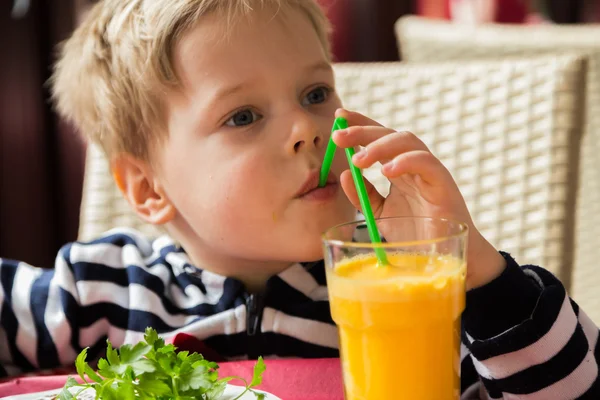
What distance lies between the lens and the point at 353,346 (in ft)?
2.38

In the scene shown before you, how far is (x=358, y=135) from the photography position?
86cm

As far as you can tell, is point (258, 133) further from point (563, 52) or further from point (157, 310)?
point (563, 52)

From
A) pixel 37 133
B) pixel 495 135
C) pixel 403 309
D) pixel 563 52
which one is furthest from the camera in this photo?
pixel 37 133

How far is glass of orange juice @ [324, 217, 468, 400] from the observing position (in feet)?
2.26

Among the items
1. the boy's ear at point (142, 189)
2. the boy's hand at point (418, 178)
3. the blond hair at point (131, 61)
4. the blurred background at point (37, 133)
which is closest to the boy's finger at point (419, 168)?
the boy's hand at point (418, 178)

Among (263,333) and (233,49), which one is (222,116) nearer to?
(233,49)

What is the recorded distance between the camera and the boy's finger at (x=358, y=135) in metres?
0.84

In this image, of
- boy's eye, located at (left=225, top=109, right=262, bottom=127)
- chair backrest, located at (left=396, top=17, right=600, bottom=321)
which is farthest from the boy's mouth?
chair backrest, located at (left=396, top=17, right=600, bottom=321)

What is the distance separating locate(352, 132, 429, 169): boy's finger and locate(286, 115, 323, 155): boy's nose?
0.48 ft

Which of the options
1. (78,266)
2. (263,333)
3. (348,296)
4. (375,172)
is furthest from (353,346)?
(375,172)

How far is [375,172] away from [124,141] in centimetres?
50

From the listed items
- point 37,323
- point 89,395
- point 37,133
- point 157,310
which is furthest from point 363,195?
point 37,133

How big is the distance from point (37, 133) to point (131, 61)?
1.63 meters

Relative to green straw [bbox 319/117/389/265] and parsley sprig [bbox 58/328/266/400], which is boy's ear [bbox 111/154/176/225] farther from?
parsley sprig [bbox 58/328/266/400]
